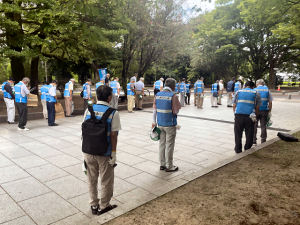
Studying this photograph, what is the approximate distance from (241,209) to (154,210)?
50.3 inches

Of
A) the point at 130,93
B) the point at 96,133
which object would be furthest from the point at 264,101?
the point at 130,93

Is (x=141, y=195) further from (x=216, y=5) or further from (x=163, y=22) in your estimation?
(x=216, y=5)

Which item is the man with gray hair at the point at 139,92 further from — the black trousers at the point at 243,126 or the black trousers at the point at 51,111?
the black trousers at the point at 243,126

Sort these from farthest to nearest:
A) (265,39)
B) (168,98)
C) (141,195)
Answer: (265,39), (168,98), (141,195)

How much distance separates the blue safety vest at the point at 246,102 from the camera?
5.83 m

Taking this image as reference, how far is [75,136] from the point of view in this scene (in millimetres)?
8188

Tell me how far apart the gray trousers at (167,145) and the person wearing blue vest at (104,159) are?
182 centimetres

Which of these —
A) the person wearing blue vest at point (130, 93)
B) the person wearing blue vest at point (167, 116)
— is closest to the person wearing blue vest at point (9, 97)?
the person wearing blue vest at point (130, 93)

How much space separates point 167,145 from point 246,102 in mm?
2333

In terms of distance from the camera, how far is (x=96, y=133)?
10.3ft

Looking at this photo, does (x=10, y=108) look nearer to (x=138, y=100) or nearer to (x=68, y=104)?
(x=68, y=104)

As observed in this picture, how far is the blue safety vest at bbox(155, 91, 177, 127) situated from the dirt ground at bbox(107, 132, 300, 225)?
4.13 feet

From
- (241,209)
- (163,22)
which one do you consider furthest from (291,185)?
(163,22)

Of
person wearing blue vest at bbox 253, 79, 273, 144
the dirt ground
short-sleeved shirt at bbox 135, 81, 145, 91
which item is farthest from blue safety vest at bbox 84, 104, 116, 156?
short-sleeved shirt at bbox 135, 81, 145, 91
